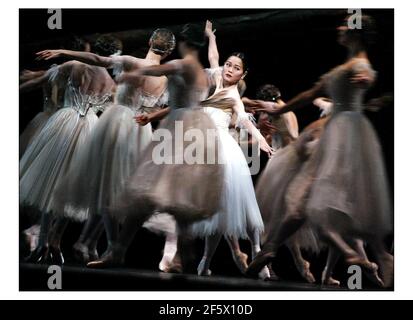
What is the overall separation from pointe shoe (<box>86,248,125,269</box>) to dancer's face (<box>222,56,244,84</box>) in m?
1.48

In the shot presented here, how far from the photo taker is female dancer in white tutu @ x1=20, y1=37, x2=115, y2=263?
25.1ft

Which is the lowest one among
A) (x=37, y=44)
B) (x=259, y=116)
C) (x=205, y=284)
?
(x=205, y=284)

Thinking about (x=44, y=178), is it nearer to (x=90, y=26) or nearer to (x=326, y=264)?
(x=90, y=26)

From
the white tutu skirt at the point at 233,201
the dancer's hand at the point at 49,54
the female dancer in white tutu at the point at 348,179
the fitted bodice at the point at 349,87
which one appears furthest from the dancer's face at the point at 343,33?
the dancer's hand at the point at 49,54

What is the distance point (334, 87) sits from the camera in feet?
23.5

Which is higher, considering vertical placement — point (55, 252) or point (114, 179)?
point (114, 179)

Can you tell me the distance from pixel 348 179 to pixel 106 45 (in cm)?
207

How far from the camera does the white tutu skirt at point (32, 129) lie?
7.68m

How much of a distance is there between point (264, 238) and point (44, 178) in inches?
66.9

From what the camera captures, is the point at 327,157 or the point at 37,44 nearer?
the point at 327,157

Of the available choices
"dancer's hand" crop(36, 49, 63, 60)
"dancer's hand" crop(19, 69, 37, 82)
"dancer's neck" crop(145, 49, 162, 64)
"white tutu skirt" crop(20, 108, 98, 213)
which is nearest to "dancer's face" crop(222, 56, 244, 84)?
"dancer's neck" crop(145, 49, 162, 64)

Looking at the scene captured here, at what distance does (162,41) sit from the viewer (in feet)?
24.6

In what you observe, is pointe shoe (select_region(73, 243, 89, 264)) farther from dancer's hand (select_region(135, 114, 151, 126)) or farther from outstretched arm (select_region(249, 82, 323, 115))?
outstretched arm (select_region(249, 82, 323, 115))

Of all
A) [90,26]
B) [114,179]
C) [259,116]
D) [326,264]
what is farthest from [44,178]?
[326,264]
